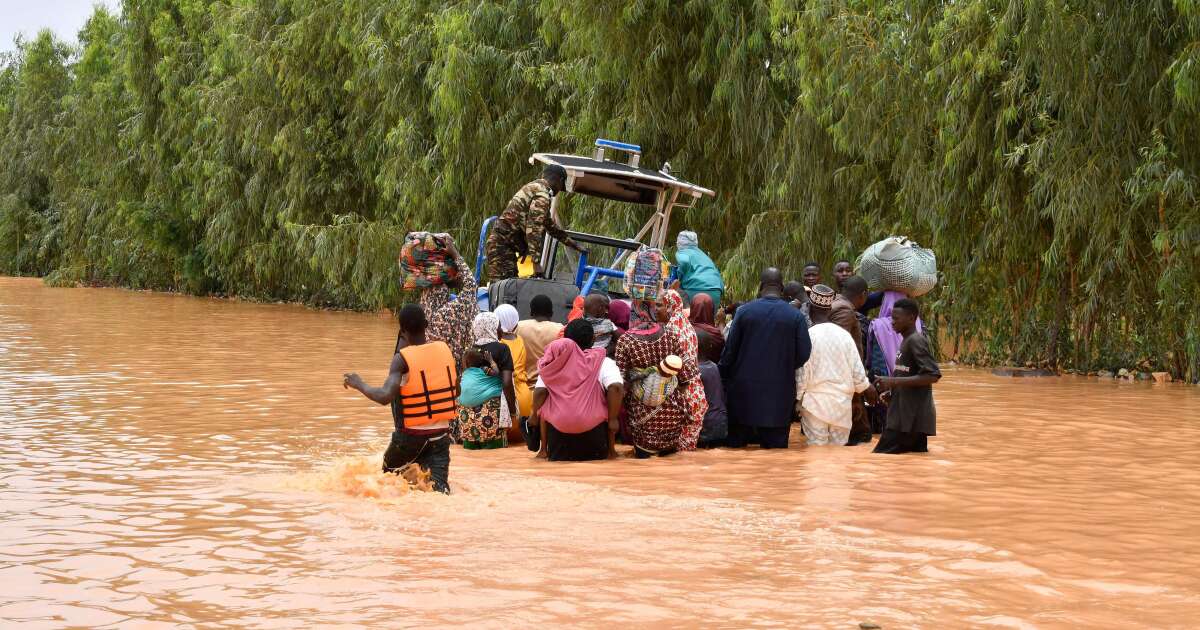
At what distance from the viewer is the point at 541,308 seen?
1154 cm

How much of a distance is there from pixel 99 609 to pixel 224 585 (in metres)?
0.62

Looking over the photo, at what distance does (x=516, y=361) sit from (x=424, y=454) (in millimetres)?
2899

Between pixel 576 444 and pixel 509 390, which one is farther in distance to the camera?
pixel 509 390

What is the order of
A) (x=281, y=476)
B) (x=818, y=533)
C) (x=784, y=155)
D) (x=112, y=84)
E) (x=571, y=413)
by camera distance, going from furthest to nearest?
(x=112, y=84) → (x=784, y=155) → (x=571, y=413) → (x=281, y=476) → (x=818, y=533)

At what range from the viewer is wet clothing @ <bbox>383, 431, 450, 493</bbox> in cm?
852

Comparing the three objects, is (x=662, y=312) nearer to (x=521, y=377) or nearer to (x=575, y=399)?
(x=575, y=399)

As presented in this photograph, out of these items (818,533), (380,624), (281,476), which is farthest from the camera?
(281,476)

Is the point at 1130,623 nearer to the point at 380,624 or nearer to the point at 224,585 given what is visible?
the point at 380,624

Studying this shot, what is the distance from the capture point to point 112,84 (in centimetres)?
4788

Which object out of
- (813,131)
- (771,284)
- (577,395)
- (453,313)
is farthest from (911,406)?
(813,131)

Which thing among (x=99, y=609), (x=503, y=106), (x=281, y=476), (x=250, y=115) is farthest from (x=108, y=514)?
(x=250, y=115)

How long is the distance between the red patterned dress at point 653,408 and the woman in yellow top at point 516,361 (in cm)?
92

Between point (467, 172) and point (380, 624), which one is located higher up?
point (467, 172)

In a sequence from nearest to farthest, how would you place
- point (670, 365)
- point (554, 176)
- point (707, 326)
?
point (670, 365), point (707, 326), point (554, 176)
